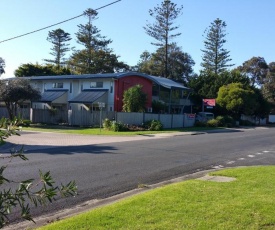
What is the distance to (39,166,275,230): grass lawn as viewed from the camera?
5504mm

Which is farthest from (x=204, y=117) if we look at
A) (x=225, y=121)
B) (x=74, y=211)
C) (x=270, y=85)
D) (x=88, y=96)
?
(x=270, y=85)

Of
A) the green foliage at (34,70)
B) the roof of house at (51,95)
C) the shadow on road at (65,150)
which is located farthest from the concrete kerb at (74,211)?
the green foliage at (34,70)

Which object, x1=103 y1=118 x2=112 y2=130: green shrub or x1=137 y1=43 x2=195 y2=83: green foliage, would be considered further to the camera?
x1=137 y1=43 x2=195 y2=83: green foliage

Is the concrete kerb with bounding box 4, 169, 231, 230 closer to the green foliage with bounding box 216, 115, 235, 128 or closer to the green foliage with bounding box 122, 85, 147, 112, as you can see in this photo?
the green foliage with bounding box 122, 85, 147, 112

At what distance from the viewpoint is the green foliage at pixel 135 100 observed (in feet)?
132

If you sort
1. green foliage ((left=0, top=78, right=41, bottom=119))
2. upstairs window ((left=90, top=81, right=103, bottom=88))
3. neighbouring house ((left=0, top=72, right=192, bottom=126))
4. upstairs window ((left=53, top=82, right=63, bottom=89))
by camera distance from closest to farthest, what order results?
green foliage ((left=0, top=78, right=41, bottom=119)) → neighbouring house ((left=0, top=72, right=192, bottom=126)) → upstairs window ((left=90, top=81, right=103, bottom=88)) → upstairs window ((left=53, top=82, right=63, bottom=89))

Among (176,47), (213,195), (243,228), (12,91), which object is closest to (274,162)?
(213,195)

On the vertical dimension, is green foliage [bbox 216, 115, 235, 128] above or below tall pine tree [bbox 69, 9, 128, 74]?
below

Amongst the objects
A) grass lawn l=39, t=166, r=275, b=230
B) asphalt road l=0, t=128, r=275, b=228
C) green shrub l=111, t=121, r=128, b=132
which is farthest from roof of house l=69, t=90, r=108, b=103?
grass lawn l=39, t=166, r=275, b=230

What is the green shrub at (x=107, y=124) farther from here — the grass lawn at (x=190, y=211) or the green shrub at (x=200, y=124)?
the grass lawn at (x=190, y=211)

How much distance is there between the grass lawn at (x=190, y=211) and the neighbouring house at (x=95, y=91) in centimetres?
3295

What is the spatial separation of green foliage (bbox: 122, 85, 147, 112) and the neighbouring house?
11.9 feet

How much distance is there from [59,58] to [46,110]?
49728mm

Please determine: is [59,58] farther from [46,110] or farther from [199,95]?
[46,110]
